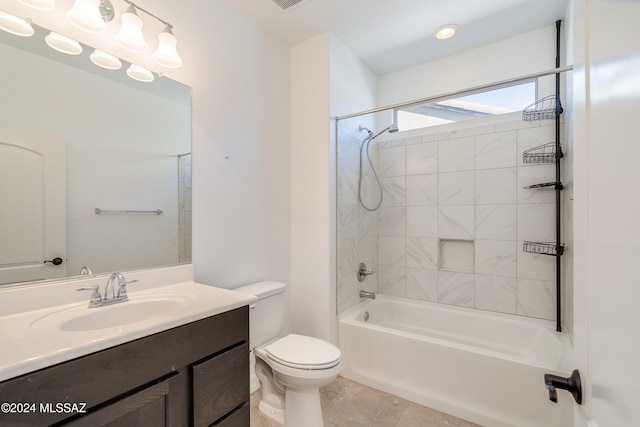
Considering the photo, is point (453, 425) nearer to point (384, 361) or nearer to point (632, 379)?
point (384, 361)

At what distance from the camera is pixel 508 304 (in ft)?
7.50

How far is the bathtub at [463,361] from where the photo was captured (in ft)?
5.21

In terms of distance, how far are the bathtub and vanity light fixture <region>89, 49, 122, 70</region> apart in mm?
2115

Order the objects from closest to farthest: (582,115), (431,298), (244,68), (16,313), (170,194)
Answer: (582,115), (16,313), (170,194), (244,68), (431,298)

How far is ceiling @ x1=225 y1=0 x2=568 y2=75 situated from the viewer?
1931 mm

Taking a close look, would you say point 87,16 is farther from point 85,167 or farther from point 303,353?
point 303,353

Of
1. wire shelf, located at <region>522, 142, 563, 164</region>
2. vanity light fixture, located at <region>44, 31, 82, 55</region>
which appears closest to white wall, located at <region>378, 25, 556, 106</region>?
wire shelf, located at <region>522, 142, 563, 164</region>

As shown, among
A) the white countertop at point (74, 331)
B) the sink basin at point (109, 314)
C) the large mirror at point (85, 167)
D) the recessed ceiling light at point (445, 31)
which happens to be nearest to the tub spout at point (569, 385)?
the white countertop at point (74, 331)

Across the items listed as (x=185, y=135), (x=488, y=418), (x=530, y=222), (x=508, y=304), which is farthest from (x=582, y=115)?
(x=508, y=304)

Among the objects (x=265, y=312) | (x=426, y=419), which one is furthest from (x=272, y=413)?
(x=426, y=419)

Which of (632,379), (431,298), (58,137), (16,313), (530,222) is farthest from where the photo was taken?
(431,298)

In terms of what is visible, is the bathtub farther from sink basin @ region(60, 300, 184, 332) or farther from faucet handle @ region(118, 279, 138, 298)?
faucet handle @ region(118, 279, 138, 298)

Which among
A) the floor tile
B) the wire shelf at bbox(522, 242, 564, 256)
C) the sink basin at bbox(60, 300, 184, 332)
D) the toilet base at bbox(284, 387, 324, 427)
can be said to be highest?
the wire shelf at bbox(522, 242, 564, 256)

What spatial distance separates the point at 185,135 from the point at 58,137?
0.56 meters
